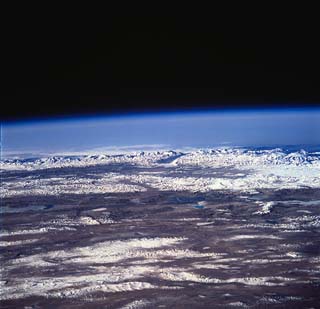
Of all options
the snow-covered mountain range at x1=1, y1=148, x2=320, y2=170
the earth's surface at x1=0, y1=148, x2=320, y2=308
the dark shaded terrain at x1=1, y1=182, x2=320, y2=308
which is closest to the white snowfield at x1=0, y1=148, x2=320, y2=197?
the snow-covered mountain range at x1=1, y1=148, x2=320, y2=170

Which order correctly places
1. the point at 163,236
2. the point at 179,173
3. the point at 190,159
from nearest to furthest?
1. the point at 163,236
2. the point at 179,173
3. the point at 190,159

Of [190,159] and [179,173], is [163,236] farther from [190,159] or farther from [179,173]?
[190,159]

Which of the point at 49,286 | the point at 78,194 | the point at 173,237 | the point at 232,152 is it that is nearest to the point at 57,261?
the point at 49,286

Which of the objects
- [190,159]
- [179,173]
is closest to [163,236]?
[179,173]

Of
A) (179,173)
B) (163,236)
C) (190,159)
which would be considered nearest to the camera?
(163,236)

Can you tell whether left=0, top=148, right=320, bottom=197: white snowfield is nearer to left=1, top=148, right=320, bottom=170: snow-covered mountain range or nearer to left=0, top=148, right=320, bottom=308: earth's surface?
left=1, top=148, right=320, bottom=170: snow-covered mountain range

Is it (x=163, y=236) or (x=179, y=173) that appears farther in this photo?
(x=179, y=173)
